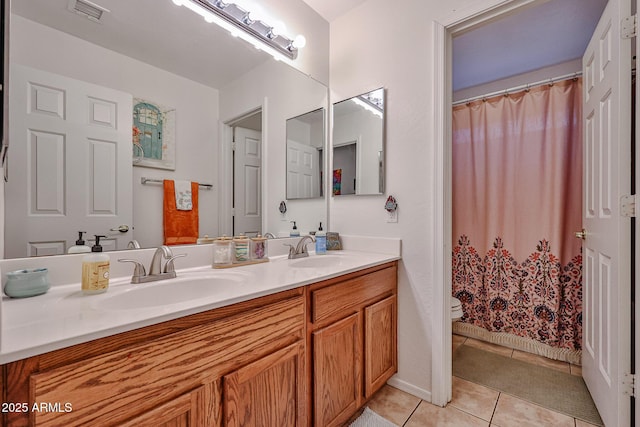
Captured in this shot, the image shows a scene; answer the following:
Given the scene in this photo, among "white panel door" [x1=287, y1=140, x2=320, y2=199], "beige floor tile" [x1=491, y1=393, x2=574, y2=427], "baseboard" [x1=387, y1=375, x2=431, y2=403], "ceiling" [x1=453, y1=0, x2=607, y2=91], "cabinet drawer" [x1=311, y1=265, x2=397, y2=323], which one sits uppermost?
"ceiling" [x1=453, y1=0, x2=607, y2=91]

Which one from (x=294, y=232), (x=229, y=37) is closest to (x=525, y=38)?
(x=229, y=37)

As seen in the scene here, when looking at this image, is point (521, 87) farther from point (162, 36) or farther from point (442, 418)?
point (162, 36)

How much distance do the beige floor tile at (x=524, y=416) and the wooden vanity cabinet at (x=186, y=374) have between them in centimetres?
110

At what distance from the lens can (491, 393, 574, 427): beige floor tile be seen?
1449 mm

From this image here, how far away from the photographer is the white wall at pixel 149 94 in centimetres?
100

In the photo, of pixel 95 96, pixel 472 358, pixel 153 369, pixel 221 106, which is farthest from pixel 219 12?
pixel 472 358

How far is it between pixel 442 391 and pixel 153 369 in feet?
4.86

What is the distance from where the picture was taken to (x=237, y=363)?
0.90 m

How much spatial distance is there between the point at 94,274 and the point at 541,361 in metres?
2.72

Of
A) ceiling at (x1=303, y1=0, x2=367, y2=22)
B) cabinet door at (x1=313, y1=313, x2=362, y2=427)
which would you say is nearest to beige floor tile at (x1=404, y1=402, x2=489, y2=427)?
cabinet door at (x1=313, y1=313, x2=362, y2=427)

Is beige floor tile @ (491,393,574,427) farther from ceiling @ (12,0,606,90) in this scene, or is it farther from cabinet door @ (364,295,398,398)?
ceiling @ (12,0,606,90)

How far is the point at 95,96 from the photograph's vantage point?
1.11 m

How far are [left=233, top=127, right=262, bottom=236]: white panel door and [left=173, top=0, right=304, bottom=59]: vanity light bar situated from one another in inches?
21.2

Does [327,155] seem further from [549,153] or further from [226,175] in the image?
[549,153]
